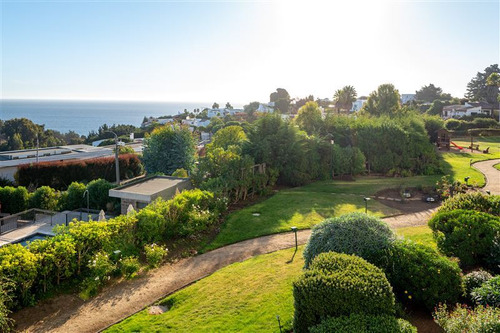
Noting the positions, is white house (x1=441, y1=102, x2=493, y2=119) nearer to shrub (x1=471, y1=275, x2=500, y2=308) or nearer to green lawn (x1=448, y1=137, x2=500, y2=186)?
green lawn (x1=448, y1=137, x2=500, y2=186)

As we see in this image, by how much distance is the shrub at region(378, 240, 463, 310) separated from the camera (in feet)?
22.1

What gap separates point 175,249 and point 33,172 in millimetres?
20230

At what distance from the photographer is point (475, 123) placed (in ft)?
173

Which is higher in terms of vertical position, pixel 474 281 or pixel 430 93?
pixel 430 93

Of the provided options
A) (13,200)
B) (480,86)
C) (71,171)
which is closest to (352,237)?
(13,200)

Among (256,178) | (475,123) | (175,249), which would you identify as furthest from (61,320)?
(475,123)

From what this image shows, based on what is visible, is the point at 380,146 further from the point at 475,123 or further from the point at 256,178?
the point at 475,123

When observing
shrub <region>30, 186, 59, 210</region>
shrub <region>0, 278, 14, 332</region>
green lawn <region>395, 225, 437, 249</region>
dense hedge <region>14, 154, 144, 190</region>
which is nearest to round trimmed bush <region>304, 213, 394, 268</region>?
green lawn <region>395, 225, 437, 249</region>

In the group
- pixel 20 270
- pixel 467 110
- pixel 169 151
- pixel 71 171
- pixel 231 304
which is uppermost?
pixel 467 110

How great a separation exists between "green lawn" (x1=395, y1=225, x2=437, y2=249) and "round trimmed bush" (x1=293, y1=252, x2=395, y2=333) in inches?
228

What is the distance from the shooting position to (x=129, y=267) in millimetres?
9953

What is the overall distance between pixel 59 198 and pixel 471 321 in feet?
70.2

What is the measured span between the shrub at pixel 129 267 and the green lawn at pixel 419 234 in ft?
27.0

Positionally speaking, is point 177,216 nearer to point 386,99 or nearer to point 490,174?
point 490,174
